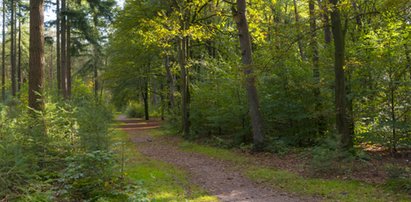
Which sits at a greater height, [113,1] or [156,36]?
[113,1]

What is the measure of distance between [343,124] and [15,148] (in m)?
8.47

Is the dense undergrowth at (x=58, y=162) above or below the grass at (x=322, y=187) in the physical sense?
above

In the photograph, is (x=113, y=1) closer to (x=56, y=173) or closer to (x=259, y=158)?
(x=259, y=158)

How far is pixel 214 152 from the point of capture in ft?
45.3

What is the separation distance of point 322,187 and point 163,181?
3634mm

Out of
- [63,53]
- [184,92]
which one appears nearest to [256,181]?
[184,92]

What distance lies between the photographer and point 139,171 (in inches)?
391

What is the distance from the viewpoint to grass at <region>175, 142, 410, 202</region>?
702 cm

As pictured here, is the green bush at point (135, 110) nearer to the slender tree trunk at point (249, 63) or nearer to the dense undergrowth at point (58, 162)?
the slender tree trunk at point (249, 63)

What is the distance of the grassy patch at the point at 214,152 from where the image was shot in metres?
12.1

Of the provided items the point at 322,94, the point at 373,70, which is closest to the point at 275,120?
the point at 322,94

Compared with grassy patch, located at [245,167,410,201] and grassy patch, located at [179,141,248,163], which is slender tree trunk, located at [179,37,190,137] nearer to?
grassy patch, located at [179,141,248,163]

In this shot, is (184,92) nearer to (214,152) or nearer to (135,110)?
(214,152)

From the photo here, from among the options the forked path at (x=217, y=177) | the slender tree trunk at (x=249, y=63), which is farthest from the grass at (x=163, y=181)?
the slender tree trunk at (x=249, y=63)
